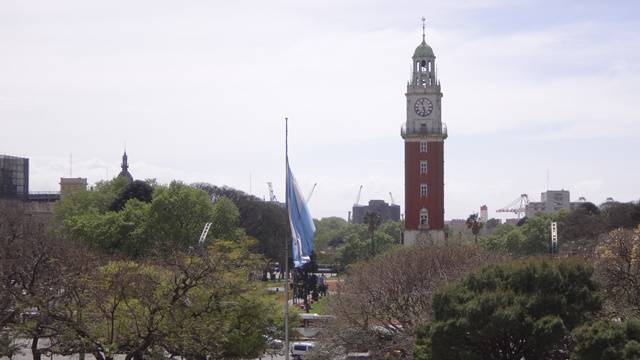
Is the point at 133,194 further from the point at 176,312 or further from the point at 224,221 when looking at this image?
the point at 176,312

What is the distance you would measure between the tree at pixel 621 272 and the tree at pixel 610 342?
5367 mm

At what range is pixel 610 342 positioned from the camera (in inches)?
1246

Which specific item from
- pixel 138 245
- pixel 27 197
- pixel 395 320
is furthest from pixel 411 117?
pixel 27 197

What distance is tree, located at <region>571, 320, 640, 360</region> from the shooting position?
3111cm

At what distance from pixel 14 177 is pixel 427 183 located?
77289mm

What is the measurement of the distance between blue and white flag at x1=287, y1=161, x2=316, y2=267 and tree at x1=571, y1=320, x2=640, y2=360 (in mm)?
8476

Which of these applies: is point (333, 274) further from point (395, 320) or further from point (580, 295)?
point (580, 295)

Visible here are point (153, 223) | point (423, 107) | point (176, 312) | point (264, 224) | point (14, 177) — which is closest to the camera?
point (176, 312)

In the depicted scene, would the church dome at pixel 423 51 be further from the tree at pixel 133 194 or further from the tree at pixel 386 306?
the tree at pixel 386 306

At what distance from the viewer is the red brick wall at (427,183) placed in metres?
94.1

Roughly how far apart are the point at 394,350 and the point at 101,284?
39.5 ft

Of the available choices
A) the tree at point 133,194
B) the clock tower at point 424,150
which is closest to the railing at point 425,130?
the clock tower at point 424,150

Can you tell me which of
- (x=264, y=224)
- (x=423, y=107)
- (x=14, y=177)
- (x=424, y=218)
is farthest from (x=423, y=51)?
(x=14, y=177)

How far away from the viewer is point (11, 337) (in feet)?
125
